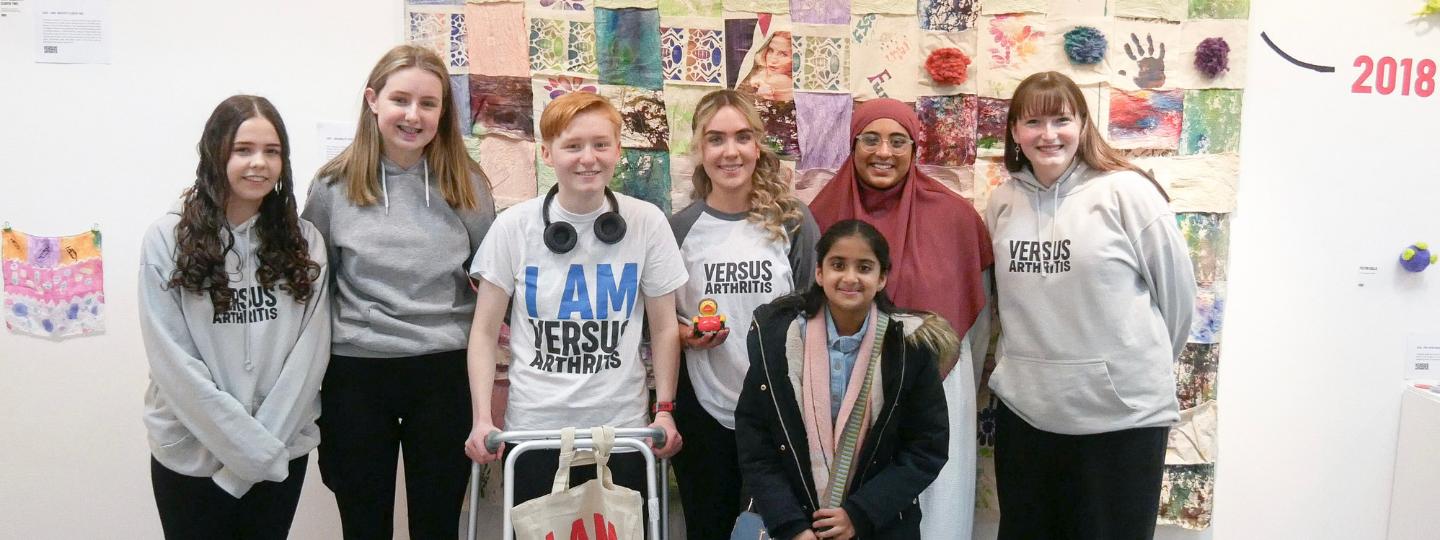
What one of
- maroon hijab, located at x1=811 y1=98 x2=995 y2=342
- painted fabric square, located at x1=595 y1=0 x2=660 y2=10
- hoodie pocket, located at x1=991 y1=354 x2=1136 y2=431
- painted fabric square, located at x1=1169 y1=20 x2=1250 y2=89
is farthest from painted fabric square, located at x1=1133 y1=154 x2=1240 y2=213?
painted fabric square, located at x1=595 y1=0 x2=660 y2=10

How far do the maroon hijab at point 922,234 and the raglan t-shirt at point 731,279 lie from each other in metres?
0.19

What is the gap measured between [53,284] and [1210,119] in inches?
140

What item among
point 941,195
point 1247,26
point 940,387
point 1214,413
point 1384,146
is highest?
point 1247,26

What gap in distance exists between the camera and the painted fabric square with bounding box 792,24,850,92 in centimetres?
265

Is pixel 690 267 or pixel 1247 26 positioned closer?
pixel 690 267

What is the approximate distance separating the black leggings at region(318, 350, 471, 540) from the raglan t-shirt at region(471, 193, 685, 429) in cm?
22

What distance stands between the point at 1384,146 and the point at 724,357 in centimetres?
213

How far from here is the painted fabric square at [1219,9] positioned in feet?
8.52

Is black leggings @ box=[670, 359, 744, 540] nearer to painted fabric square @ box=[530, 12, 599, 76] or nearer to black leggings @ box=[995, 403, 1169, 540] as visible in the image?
black leggings @ box=[995, 403, 1169, 540]

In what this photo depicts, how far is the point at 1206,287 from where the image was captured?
267 centimetres

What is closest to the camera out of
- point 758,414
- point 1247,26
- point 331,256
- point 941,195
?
point 758,414

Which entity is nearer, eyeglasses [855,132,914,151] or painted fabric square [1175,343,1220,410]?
eyeglasses [855,132,914,151]

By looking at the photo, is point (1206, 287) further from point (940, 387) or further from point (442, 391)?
point (442, 391)

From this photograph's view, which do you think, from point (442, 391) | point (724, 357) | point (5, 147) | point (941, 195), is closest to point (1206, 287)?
point (941, 195)
